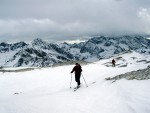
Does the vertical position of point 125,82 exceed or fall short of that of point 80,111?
it exceeds it

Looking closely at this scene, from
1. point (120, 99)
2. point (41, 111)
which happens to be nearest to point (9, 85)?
point (41, 111)

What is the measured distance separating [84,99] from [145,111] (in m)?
6.09

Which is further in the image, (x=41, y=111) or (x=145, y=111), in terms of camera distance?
(x=41, y=111)

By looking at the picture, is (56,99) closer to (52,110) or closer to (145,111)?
(52,110)

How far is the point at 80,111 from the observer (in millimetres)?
14938

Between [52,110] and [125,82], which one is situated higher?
[125,82]

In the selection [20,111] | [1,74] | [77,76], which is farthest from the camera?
[1,74]

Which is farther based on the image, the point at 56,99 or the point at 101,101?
the point at 56,99

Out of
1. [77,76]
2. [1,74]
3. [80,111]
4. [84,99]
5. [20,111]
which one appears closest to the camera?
[80,111]

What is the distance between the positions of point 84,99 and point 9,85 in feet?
68.9

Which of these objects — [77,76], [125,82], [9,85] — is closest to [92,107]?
[125,82]

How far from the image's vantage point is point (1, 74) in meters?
45.1

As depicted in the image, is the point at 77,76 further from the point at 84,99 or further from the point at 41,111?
the point at 41,111

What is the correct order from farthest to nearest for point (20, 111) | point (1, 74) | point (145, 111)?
point (1, 74) < point (20, 111) < point (145, 111)
